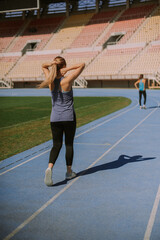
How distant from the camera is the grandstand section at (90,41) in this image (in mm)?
43094

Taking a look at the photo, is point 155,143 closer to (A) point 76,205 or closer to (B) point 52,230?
(A) point 76,205

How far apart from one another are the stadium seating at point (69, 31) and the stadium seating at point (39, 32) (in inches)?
70.9

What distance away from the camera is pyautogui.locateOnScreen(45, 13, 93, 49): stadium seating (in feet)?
174

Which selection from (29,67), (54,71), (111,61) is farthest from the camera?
(29,67)

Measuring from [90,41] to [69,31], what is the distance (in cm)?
646

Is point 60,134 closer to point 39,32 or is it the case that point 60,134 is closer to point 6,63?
point 6,63

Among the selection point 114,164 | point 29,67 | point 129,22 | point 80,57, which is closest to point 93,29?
point 129,22

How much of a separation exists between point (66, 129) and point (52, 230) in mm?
1947

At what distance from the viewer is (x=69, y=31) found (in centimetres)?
5500

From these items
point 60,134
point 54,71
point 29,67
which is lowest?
point 60,134

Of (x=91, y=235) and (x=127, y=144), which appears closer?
(x=91, y=235)

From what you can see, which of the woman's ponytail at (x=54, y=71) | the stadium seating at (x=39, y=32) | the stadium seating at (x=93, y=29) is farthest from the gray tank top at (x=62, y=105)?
the stadium seating at (x=39, y=32)

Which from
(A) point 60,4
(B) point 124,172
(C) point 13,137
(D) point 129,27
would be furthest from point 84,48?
(B) point 124,172

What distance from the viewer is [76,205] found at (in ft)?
14.2
